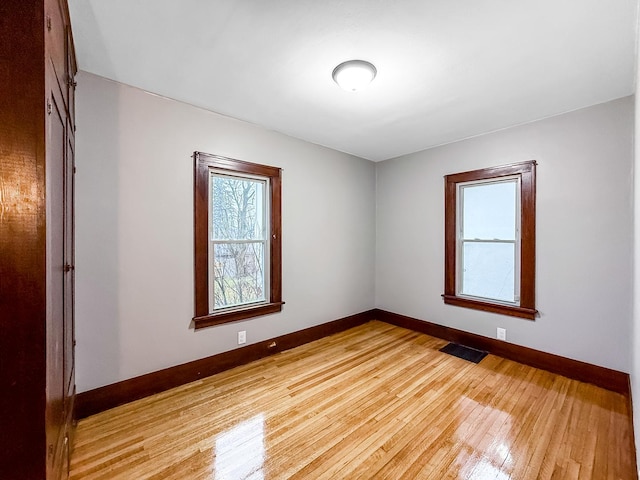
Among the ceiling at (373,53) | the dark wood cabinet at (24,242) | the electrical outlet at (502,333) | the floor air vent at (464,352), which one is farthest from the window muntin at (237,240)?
the electrical outlet at (502,333)

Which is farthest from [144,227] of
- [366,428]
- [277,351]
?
[366,428]

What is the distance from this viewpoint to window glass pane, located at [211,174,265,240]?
2.77 metres

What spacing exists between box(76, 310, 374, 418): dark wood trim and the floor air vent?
58.3 inches

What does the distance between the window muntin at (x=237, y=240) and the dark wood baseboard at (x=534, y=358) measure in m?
2.20

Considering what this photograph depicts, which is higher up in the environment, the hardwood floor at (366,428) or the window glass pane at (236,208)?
the window glass pane at (236,208)

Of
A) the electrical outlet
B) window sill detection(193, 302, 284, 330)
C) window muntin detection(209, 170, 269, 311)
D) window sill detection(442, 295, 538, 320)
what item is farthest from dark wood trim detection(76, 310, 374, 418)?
the electrical outlet

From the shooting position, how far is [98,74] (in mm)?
2053

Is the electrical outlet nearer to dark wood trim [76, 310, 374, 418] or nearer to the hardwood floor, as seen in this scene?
the hardwood floor

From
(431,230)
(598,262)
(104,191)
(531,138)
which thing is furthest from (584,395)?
(104,191)

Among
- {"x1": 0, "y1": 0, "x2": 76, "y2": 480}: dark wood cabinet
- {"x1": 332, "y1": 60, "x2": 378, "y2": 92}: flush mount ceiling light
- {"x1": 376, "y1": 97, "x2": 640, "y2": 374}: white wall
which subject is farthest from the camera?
{"x1": 376, "y1": 97, "x2": 640, "y2": 374}: white wall

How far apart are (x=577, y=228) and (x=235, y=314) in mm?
3318

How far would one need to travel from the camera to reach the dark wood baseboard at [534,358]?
237 cm

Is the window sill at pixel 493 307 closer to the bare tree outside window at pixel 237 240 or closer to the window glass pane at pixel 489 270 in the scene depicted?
the window glass pane at pixel 489 270

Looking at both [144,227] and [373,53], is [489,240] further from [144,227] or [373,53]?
[144,227]
